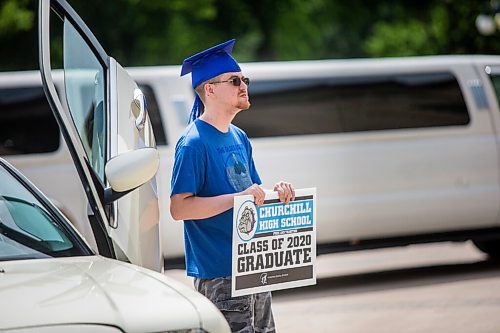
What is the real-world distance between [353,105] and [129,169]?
6769 mm

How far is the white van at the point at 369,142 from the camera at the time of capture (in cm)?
1046

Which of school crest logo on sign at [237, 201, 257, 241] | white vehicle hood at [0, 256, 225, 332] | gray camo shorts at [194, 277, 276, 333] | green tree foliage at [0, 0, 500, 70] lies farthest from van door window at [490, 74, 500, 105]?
green tree foliage at [0, 0, 500, 70]

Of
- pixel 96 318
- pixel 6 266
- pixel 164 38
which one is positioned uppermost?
pixel 164 38

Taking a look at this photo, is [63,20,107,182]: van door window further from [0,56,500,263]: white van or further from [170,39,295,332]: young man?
[0,56,500,263]: white van

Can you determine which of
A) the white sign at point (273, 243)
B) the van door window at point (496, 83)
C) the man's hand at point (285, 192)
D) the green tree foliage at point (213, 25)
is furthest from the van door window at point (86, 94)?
the green tree foliage at point (213, 25)

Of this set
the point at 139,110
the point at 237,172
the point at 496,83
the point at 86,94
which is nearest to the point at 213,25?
the point at 496,83

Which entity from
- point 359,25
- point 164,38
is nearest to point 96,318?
point 164,38

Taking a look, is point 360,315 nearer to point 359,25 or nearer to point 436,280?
point 436,280

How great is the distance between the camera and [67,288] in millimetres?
3943

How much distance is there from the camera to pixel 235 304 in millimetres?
4914

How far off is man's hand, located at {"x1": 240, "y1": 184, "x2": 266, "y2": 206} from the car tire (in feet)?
24.4

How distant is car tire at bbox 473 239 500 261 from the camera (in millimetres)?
11828

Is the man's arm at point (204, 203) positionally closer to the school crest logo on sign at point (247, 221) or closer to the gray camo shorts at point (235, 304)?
the school crest logo on sign at point (247, 221)

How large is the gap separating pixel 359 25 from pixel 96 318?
1226 inches
